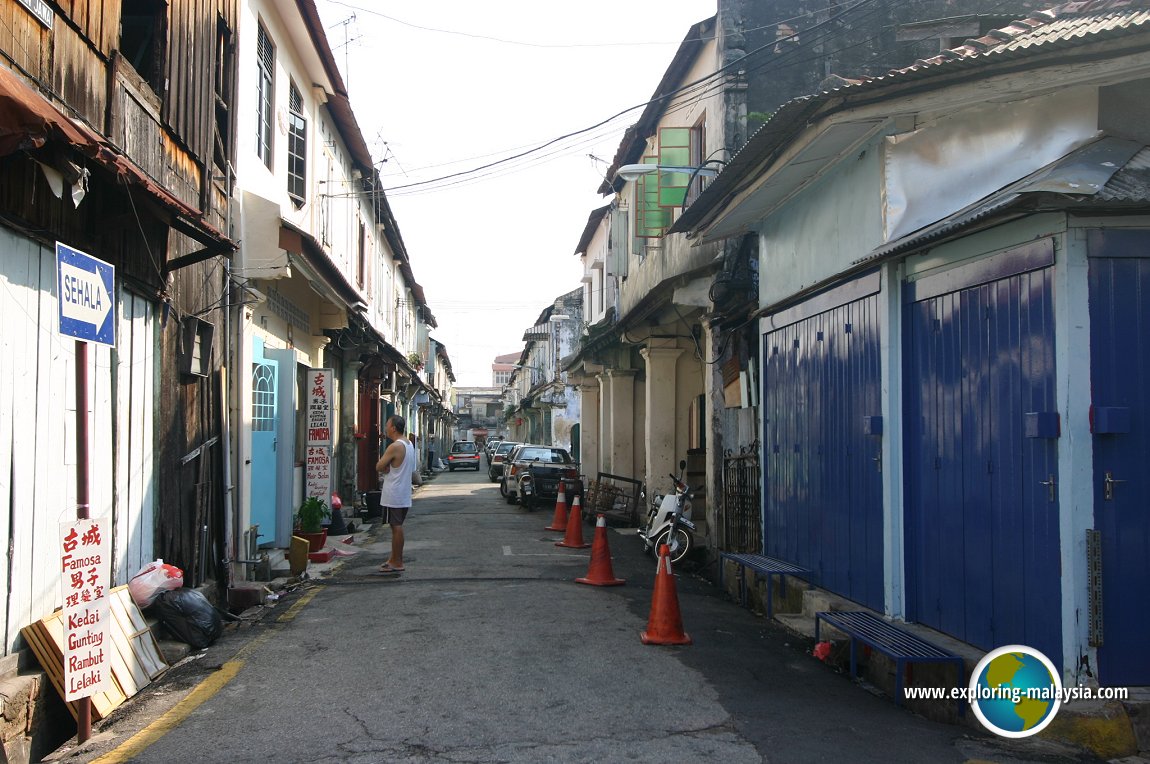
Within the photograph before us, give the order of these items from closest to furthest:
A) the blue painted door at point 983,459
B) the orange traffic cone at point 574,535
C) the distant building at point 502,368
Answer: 1. the blue painted door at point 983,459
2. the orange traffic cone at point 574,535
3. the distant building at point 502,368

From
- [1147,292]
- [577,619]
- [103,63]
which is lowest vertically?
[577,619]

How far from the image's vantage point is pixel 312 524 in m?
12.2

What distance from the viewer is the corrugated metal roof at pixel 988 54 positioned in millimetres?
5262

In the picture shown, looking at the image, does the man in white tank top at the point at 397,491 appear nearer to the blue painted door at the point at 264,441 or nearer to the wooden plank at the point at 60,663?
the blue painted door at the point at 264,441

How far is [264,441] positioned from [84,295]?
7.01 meters

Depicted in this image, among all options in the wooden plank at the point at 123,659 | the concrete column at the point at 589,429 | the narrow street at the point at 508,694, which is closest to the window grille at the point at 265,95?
the narrow street at the point at 508,694

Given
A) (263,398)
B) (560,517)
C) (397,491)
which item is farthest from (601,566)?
(560,517)

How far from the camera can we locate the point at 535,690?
5.96 m

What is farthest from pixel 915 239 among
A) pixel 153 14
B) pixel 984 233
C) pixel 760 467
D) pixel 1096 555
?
pixel 153 14

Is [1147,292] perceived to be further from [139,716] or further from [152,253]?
[152,253]

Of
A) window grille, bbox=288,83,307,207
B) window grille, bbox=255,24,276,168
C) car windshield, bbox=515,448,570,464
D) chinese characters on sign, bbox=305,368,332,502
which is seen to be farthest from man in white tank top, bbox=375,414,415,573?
car windshield, bbox=515,448,570,464

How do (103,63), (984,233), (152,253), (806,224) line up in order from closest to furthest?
(984,233)
(103,63)
(152,253)
(806,224)

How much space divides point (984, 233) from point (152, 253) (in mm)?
6100

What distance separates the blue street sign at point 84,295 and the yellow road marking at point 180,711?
214cm
